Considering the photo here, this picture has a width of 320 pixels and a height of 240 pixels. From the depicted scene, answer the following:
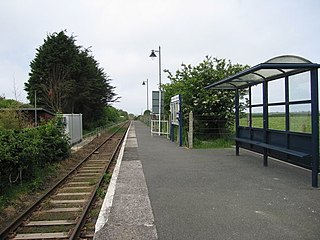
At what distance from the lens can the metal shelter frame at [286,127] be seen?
721 centimetres

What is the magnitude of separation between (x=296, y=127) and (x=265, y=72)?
1.75 meters

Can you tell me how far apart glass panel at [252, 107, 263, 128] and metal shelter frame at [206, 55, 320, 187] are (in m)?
0.13

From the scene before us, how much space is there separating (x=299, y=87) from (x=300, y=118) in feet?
2.58

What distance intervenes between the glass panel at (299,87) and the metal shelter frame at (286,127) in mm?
93

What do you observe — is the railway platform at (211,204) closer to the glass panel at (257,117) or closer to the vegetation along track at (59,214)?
the vegetation along track at (59,214)

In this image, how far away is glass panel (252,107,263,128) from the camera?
11.0 m

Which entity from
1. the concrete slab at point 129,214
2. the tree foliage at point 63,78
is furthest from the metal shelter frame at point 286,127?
the tree foliage at point 63,78

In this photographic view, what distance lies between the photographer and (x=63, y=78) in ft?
100

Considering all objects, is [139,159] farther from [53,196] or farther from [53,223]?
[53,223]

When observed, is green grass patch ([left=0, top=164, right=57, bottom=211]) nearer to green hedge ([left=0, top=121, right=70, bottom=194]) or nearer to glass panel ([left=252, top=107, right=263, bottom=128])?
green hedge ([left=0, top=121, right=70, bottom=194])

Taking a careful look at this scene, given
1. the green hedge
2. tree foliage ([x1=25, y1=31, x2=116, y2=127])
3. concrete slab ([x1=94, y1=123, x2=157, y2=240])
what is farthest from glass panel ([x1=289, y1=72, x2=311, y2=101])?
tree foliage ([x1=25, y1=31, x2=116, y2=127])

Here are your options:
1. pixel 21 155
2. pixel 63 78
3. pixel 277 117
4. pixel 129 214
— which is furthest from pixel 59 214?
pixel 63 78

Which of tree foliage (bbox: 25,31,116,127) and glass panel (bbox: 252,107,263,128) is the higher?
tree foliage (bbox: 25,31,116,127)

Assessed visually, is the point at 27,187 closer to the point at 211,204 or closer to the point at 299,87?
the point at 211,204
